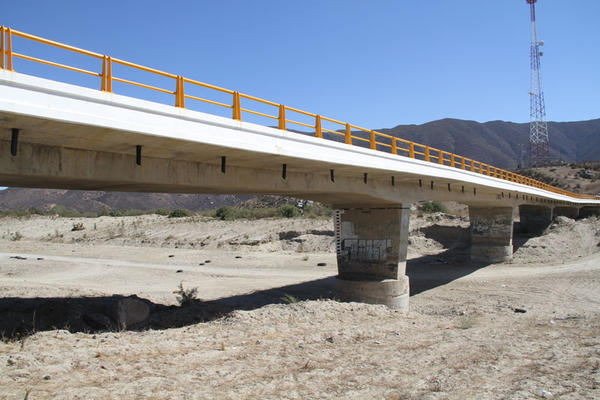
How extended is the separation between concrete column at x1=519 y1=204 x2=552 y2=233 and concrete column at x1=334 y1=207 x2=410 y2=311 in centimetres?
3311

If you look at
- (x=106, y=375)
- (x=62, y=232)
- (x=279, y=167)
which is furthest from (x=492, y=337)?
(x=62, y=232)

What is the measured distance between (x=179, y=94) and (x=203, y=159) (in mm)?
2212

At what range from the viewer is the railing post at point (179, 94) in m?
9.18

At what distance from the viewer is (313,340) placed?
974 cm

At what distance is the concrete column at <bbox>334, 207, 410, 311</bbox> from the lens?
57.6ft

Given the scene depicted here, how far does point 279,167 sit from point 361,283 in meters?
7.27

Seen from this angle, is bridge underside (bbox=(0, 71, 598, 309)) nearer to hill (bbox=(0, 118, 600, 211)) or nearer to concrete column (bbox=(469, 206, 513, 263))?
concrete column (bbox=(469, 206, 513, 263))

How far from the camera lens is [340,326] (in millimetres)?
11445

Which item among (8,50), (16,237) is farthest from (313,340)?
(16,237)

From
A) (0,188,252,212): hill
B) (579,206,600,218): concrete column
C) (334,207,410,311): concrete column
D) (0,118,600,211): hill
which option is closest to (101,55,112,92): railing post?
(334,207,410,311): concrete column

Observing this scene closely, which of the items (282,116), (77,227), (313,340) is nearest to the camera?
(313,340)

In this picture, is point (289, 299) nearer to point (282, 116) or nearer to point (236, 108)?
point (282, 116)

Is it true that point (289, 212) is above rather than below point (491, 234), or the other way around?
above

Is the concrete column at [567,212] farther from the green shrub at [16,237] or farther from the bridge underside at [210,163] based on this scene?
the green shrub at [16,237]
